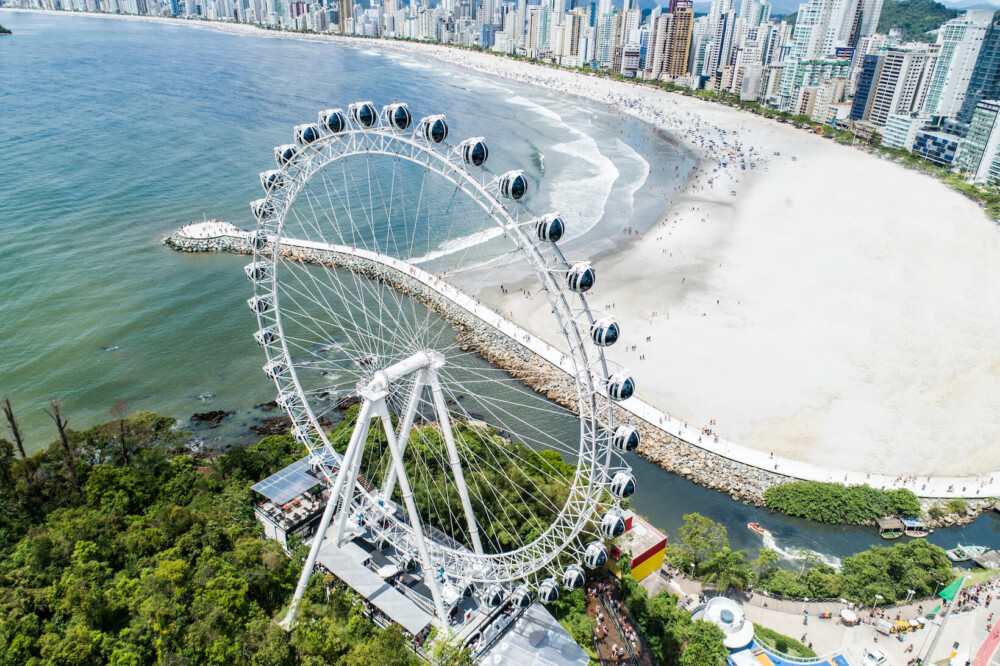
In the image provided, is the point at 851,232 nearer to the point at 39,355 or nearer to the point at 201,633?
the point at 201,633

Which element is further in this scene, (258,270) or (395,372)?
(258,270)

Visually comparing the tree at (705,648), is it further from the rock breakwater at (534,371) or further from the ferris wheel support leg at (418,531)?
the rock breakwater at (534,371)

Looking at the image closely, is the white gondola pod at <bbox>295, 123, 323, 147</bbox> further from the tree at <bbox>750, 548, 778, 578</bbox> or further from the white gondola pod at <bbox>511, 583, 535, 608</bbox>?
the tree at <bbox>750, 548, 778, 578</bbox>

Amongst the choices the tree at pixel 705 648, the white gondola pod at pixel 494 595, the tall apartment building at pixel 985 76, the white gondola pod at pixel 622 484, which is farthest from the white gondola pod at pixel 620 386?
the tall apartment building at pixel 985 76

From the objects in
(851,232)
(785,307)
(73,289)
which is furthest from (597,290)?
(73,289)

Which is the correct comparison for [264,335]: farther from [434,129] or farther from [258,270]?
[434,129]

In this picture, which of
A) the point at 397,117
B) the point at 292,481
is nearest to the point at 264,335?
the point at 292,481

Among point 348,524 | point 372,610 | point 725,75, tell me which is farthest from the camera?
point 725,75
